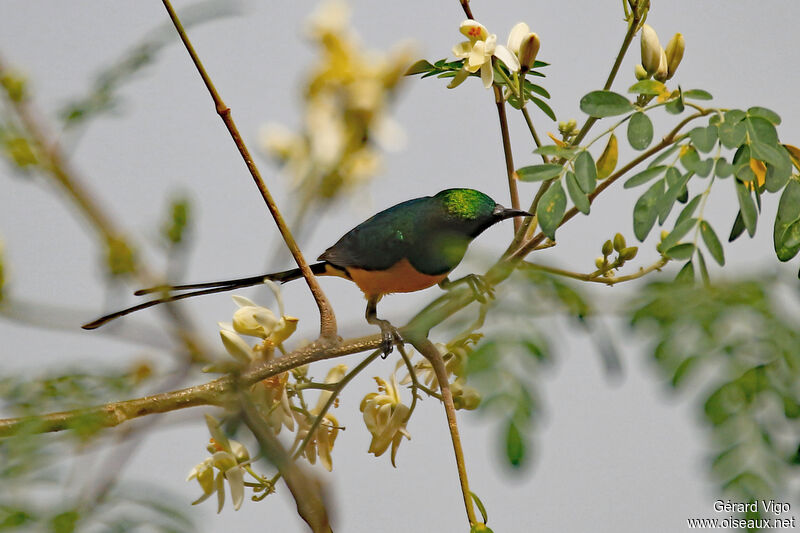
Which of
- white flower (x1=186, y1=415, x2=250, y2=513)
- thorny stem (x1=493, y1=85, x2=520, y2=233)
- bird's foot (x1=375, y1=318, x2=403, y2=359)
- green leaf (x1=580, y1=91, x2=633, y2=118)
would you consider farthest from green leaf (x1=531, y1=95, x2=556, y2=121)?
white flower (x1=186, y1=415, x2=250, y2=513)

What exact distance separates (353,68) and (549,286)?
7.0 inches

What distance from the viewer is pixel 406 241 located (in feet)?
3.41

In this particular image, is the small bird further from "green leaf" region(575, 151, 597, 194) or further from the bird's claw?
"green leaf" region(575, 151, 597, 194)

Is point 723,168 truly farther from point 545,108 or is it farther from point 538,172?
point 545,108

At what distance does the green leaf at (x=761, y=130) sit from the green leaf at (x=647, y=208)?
0.08 m

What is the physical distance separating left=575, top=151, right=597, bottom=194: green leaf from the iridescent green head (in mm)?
381

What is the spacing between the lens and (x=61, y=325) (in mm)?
472

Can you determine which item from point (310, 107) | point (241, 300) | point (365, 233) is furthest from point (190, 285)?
point (310, 107)

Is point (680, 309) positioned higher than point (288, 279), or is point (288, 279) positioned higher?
point (288, 279)

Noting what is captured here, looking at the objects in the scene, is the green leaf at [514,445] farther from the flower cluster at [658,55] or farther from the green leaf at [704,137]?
the flower cluster at [658,55]

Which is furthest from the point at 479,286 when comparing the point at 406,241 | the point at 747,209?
the point at 406,241

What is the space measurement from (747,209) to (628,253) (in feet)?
0.55

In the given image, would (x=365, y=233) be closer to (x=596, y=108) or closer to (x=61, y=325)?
(x=596, y=108)

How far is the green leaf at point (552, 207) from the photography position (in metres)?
0.62
